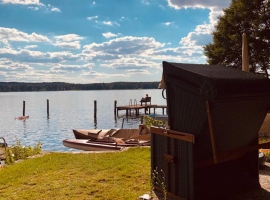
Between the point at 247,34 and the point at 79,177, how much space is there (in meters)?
27.2

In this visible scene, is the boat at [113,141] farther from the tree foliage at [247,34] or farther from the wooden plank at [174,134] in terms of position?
the tree foliage at [247,34]

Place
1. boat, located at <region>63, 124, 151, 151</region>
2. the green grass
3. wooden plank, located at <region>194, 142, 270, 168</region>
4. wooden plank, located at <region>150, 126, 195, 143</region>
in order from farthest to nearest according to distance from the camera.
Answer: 1. boat, located at <region>63, 124, 151, 151</region>
2. the green grass
3. wooden plank, located at <region>194, 142, 270, 168</region>
4. wooden plank, located at <region>150, 126, 195, 143</region>

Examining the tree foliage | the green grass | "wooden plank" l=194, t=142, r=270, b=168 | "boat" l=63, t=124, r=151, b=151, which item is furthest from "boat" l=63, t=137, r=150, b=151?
the tree foliage

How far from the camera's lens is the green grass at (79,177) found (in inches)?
249

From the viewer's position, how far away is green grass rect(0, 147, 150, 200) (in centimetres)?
632

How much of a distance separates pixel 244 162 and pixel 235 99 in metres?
1.72

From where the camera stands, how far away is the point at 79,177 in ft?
24.7

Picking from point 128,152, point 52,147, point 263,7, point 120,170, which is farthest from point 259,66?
point 120,170

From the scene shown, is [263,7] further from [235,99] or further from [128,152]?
[235,99]

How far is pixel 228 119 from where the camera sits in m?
5.16

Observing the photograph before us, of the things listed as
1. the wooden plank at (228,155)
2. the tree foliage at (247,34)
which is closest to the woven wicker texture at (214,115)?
the wooden plank at (228,155)

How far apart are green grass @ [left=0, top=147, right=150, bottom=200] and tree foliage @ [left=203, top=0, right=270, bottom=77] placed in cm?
2252

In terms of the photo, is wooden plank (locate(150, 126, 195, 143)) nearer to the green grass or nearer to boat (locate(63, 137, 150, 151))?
the green grass

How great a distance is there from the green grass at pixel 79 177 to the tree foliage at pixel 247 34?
22.5 m
